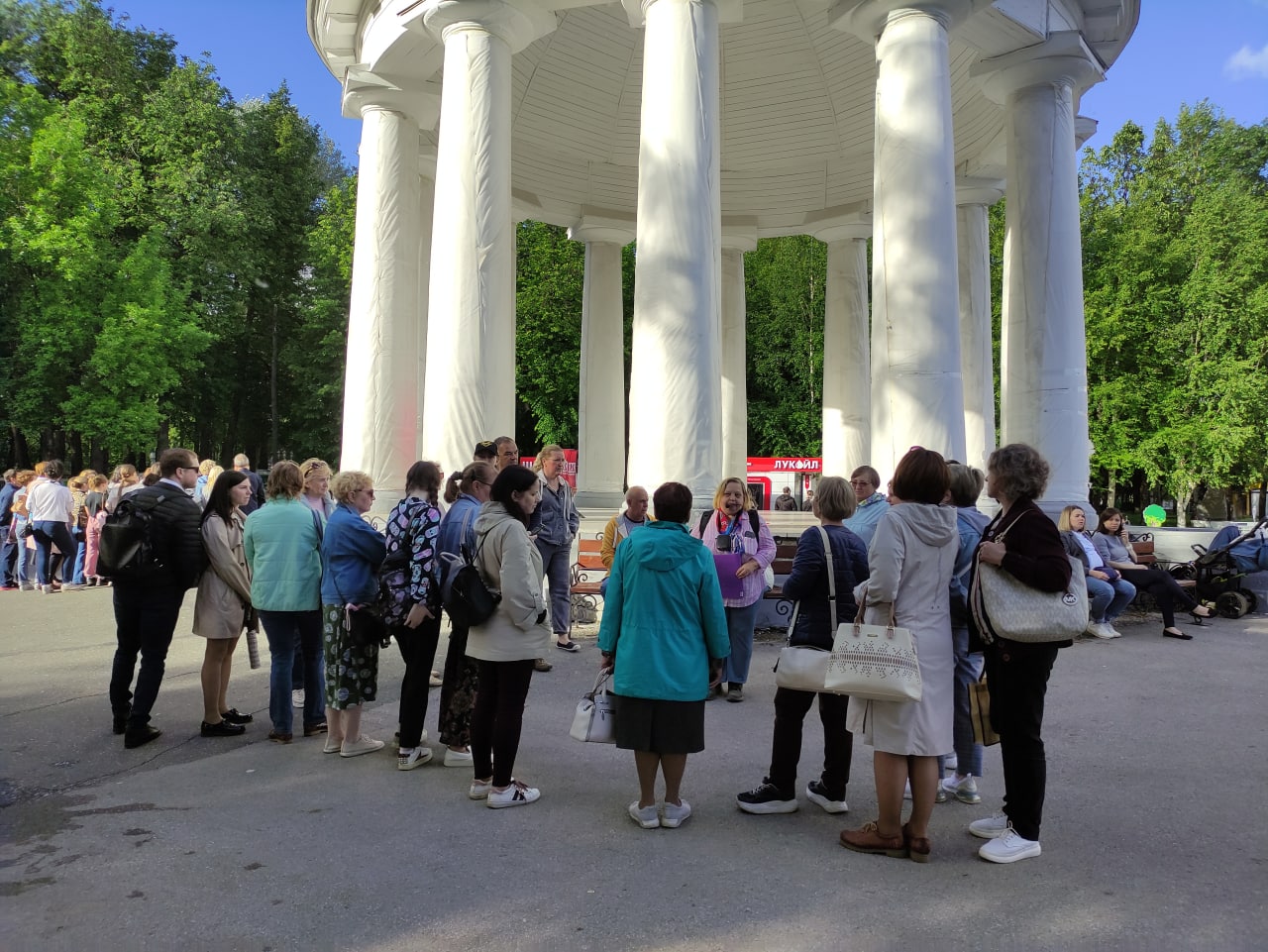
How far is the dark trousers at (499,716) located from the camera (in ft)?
17.5

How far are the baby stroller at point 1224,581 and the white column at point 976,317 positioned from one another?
6.17m

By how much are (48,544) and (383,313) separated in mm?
7825

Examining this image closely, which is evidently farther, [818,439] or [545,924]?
[818,439]

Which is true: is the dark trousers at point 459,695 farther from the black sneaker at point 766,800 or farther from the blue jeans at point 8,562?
the blue jeans at point 8,562

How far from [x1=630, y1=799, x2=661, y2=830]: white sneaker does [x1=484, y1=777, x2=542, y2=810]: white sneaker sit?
0.73m

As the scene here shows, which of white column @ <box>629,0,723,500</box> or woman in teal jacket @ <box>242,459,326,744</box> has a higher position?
white column @ <box>629,0,723,500</box>

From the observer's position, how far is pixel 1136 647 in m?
10.6

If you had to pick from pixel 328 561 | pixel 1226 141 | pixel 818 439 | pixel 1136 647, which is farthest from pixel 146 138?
pixel 1226 141

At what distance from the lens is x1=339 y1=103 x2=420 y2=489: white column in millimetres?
14648

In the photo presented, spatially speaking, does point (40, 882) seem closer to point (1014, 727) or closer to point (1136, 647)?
point (1014, 727)

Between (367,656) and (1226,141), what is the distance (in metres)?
46.6

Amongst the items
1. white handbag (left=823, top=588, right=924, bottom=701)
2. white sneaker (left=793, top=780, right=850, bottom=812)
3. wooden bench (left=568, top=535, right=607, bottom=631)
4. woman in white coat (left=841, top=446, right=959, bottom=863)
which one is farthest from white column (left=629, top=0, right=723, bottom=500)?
white handbag (left=823, top=588, right=924, bottom=701)

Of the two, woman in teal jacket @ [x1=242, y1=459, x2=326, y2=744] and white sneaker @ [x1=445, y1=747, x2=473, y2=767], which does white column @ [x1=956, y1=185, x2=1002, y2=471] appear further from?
woman in teal jacket @ [x1=242, y1=459, x2=326, y2=744]

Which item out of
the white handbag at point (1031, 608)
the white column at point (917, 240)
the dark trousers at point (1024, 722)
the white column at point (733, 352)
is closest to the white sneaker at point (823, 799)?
the dark trousers at point (1024, 722)
